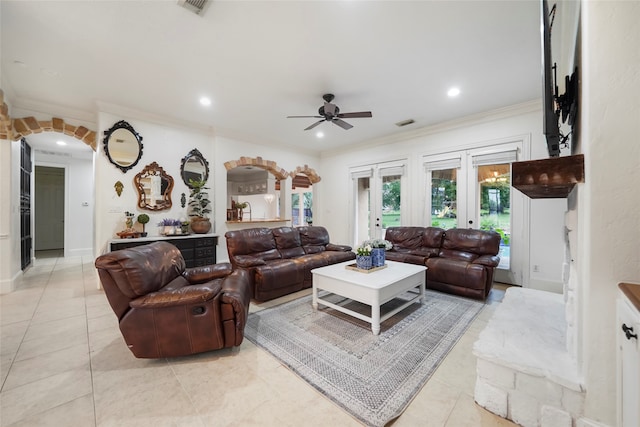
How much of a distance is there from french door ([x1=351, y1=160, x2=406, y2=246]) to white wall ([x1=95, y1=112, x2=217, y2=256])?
3420 millimetres

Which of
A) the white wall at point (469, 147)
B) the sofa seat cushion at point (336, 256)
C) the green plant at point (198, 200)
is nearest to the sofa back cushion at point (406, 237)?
the white wall at point (469, 147)

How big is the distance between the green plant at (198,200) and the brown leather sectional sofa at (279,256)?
4.48 feet

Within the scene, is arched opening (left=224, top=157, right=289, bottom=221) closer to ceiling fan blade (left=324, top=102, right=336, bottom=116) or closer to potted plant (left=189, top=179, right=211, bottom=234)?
potted plant (left=189, top=179, right=211, bottom=234)

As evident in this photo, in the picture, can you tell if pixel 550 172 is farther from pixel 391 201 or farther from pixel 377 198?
pixel 377 198

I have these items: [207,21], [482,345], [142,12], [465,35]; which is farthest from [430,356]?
[142,12]

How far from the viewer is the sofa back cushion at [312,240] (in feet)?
15.4

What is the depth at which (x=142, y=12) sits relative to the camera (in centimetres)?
208

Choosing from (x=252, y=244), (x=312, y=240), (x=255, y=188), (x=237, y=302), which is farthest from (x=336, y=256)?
(x=255, y=188)

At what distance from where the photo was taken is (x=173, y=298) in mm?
1876

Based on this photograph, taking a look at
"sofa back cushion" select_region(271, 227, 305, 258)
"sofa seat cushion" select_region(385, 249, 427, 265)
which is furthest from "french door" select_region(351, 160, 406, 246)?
"sofa back cushion" select_region(271, 227, 305, 258)

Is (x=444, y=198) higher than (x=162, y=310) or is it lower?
higher

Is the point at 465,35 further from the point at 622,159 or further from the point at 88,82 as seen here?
the point at 88,82

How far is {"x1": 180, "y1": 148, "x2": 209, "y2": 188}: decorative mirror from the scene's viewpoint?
466 cm

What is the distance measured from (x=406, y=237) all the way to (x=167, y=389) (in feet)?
13.3
